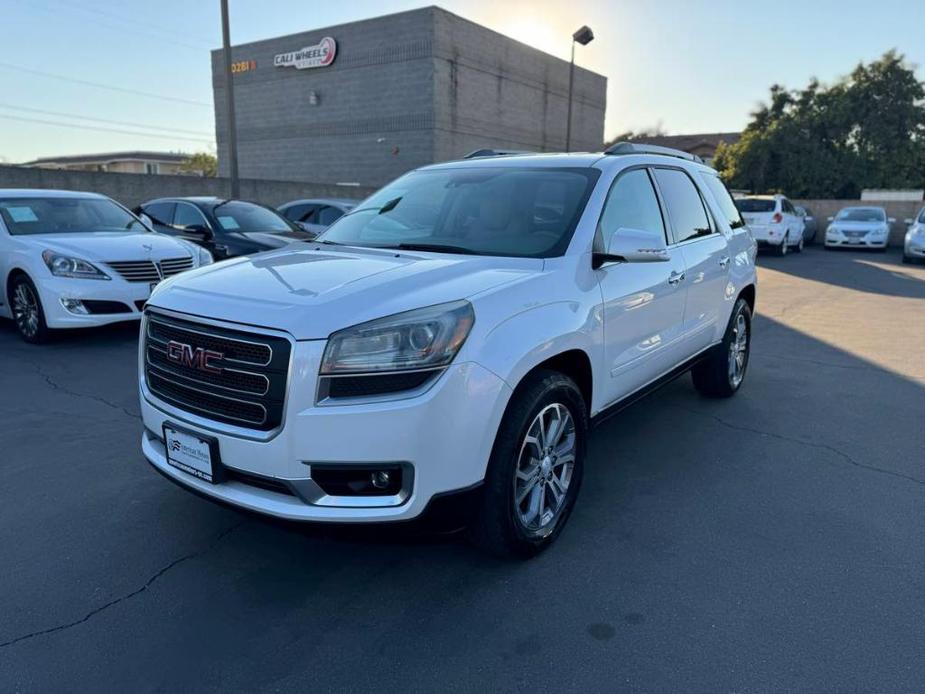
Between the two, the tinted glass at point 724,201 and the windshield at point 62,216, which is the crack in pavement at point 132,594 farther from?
the windshield at point 62,216

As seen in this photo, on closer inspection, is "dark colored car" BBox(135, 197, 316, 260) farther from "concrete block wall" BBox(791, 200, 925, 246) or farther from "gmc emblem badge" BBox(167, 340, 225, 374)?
"concrete block wall" BBox(791, 200, 925, 246)

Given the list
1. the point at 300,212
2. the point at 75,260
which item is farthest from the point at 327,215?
the point at 75,260

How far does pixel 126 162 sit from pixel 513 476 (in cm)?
8292

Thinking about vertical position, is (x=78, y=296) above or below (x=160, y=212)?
below

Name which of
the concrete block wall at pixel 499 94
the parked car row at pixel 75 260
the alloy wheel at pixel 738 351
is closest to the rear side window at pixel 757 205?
the alloy wheel at pixel 738 351

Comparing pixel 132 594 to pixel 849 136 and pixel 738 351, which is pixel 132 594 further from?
pixel 849 136

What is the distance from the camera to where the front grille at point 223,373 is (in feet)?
8.29

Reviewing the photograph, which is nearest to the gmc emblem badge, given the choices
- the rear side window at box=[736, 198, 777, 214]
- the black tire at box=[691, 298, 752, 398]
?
the black tire at box=[691, 298, 752, 398]

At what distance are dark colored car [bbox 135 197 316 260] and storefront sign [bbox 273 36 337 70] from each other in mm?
26015

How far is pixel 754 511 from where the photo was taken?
142 inches

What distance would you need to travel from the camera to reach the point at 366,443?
243cm

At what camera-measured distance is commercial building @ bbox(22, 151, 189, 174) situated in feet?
241

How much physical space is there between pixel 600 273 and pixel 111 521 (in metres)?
2.80

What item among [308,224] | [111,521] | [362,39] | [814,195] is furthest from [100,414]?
[814,195]
